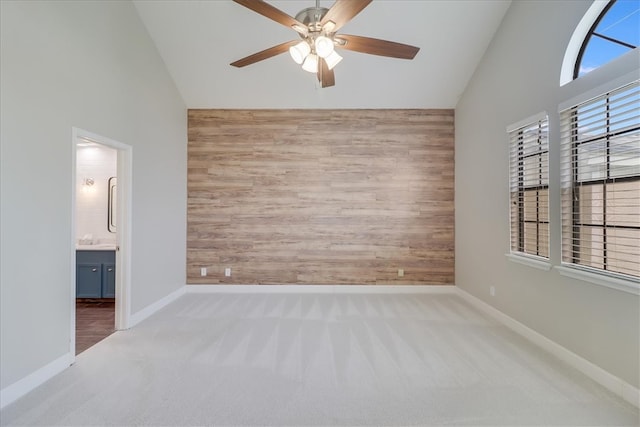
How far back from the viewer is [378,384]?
2.18 metres

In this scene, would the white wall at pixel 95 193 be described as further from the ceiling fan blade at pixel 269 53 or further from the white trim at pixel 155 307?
the ceiling fan blade at pixel 269 53

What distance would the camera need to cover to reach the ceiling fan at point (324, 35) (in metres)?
1.93

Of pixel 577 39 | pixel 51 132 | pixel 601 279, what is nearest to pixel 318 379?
pixel 601 279

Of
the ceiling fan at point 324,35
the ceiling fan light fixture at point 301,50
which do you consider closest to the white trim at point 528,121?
the ceiling fan at point 324,35

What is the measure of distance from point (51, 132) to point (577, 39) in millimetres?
4370

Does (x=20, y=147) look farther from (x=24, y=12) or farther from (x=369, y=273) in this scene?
(x=369, y=273)

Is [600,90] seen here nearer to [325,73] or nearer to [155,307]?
[325,73]

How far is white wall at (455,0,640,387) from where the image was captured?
2.15m

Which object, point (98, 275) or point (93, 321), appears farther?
point (98, 275)

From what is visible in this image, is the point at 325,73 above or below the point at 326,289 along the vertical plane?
above

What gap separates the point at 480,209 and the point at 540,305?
144 centimetres

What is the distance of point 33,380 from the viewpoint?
2.12 meters

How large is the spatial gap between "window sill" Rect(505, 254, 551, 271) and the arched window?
65.3 inches

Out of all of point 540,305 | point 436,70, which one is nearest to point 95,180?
point 436,70
